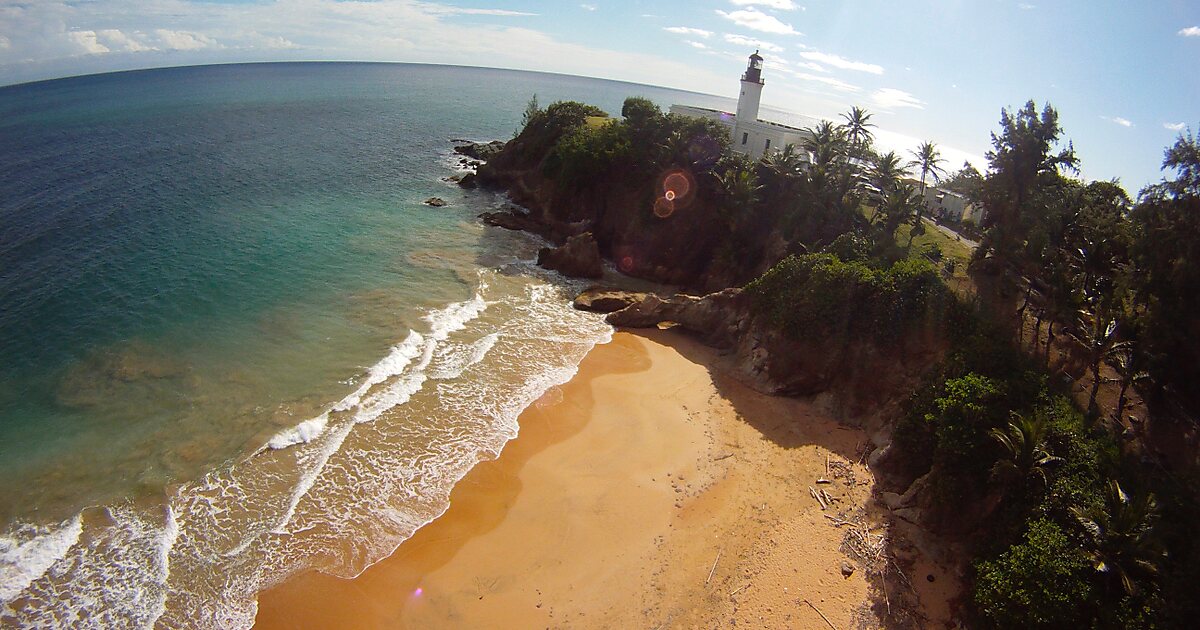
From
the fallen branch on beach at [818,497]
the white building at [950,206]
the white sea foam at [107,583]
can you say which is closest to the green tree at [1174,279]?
the fallen branch on beach at [818,497]

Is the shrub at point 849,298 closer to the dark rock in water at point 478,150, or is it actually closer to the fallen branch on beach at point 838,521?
the fallen branch on beach at point 838,521

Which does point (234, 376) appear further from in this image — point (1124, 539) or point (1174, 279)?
point (1174, 279)

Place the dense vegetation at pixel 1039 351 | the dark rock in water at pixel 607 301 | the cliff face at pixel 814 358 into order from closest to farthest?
the dense vegetation at pixel 1039 351, the cliff face at pixel 814 358, the dark rock in water at pixel 607 301

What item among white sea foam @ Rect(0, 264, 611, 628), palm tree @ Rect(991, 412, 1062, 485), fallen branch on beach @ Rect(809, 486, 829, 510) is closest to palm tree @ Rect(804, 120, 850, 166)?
white sea foam @ Rect(0, 264, 611, 628)

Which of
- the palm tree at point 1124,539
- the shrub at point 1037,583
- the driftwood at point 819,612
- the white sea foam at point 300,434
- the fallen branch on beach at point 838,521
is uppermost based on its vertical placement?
the palm tree at point 1124,539

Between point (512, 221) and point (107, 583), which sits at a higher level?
point (512, 221)

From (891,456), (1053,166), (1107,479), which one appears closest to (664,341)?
(891,456)

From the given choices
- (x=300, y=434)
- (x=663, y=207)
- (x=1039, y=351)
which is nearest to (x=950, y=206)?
(x=663, y=207)
